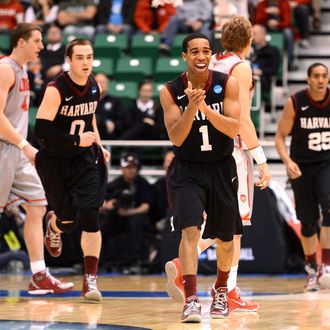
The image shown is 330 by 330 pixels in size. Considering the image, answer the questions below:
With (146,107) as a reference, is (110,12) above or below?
above

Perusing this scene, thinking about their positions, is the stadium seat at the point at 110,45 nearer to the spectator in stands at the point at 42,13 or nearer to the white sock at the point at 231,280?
the spectator in stands at the point at 42,13

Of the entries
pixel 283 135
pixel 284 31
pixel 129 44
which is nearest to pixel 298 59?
pixel 284 31

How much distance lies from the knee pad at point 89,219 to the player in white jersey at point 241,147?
0.97 m

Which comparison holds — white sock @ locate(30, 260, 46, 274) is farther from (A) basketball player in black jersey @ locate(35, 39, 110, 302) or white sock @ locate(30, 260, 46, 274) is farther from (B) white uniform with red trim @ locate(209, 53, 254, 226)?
(B) white uniform with red trim @ locate(209, 53, 254, 226)

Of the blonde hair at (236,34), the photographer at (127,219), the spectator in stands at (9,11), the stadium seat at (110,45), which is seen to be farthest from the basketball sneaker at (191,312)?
the spectator in stands at (9,11)

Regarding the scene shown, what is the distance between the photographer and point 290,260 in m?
11.8

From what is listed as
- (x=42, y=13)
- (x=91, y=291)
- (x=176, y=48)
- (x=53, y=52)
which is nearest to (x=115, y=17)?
(x=42, y=13)

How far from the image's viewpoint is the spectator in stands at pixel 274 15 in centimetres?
1566

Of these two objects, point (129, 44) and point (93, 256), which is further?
point (129, 44)

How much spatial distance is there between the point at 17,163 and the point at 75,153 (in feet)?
2.63

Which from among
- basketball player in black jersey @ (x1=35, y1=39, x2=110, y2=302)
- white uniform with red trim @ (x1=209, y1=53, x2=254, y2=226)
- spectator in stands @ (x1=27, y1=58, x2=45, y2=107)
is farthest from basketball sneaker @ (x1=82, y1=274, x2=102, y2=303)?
spectator in stands @ (x1=27, y1=58, x2=45, y2=107)

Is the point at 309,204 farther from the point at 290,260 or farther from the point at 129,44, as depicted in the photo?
the point at 129,44

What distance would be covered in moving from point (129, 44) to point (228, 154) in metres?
9.82

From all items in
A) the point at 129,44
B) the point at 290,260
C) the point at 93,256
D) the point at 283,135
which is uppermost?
the point at 129,44
